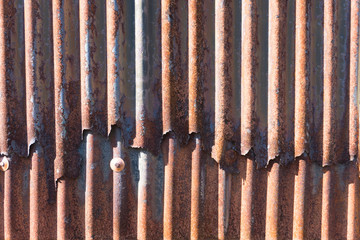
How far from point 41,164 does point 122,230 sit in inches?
20.0

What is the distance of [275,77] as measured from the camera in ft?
5.09

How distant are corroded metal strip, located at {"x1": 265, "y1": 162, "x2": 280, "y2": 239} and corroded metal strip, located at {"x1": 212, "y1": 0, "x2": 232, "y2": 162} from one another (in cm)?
27

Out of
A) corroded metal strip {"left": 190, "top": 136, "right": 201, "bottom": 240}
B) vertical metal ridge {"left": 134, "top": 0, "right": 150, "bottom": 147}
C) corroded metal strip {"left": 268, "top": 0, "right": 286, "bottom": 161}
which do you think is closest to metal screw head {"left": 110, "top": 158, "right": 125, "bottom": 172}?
vertical metal ridge {"left": 134, "top": 0, "right": 150, "bottom": 147}

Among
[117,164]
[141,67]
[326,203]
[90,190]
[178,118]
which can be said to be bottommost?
[326,203]

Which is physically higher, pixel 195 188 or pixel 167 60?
pixel 167 60

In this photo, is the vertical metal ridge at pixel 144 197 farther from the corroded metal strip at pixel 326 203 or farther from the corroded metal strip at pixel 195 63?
the corroded metal strip at pixel 326 203

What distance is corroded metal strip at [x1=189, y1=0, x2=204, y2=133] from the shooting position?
154 centimetres

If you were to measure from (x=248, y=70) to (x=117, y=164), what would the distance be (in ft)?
2.55

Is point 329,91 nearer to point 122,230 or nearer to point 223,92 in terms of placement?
point 223,92

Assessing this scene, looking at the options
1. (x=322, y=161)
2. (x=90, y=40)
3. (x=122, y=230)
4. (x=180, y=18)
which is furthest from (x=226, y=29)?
(x=122, y=230)

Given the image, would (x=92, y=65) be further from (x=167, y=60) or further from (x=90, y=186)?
(x=90, y=186)

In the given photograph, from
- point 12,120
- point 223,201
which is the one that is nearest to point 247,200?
point 223,201

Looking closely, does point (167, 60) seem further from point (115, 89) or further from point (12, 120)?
point (12, 120)

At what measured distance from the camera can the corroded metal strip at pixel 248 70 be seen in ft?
5.06
